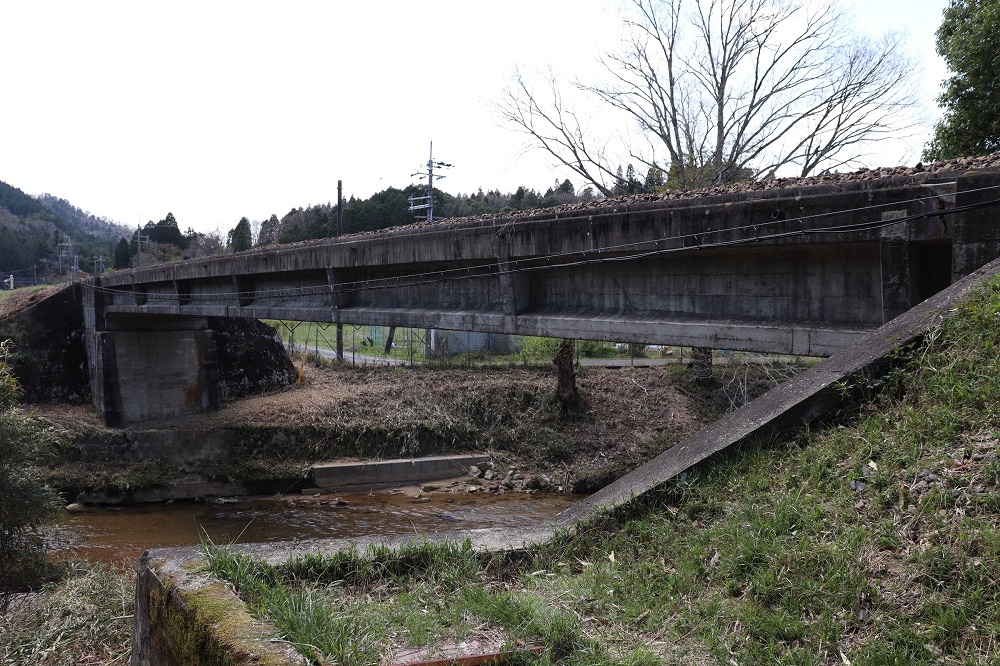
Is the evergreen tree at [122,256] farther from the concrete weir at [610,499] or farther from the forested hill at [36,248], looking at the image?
the concrete weir at [610,499]

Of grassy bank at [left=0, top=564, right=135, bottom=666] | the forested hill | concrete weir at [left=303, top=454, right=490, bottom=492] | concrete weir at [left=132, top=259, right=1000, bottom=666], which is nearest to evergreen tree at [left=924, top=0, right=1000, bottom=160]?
concrete weir at [left=132, top=259, right=1000, bottom=666]

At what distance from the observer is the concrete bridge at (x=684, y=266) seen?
19.4 ft

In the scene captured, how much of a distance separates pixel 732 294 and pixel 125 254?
66.2 metres

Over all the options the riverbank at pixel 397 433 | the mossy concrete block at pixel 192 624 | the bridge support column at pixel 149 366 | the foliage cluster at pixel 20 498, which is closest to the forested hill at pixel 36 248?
the bridge support column at pixel 149 366

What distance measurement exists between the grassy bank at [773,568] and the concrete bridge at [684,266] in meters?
1.19

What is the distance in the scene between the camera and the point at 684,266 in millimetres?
8070

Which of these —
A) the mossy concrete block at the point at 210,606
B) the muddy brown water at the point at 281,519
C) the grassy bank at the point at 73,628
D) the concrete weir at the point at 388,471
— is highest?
the mossy concrete block at the point at 210,606

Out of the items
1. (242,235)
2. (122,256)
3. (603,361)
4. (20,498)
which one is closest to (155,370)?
(20,498)

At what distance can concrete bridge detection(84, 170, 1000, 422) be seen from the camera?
5926 millimetres

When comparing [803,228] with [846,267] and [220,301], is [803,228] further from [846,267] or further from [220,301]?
[220,301]

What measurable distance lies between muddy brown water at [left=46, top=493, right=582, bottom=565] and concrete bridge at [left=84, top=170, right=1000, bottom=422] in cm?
479

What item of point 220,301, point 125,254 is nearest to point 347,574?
point 220,301

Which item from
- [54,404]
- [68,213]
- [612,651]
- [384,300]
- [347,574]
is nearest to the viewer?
[612,651]

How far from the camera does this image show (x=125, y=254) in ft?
208
